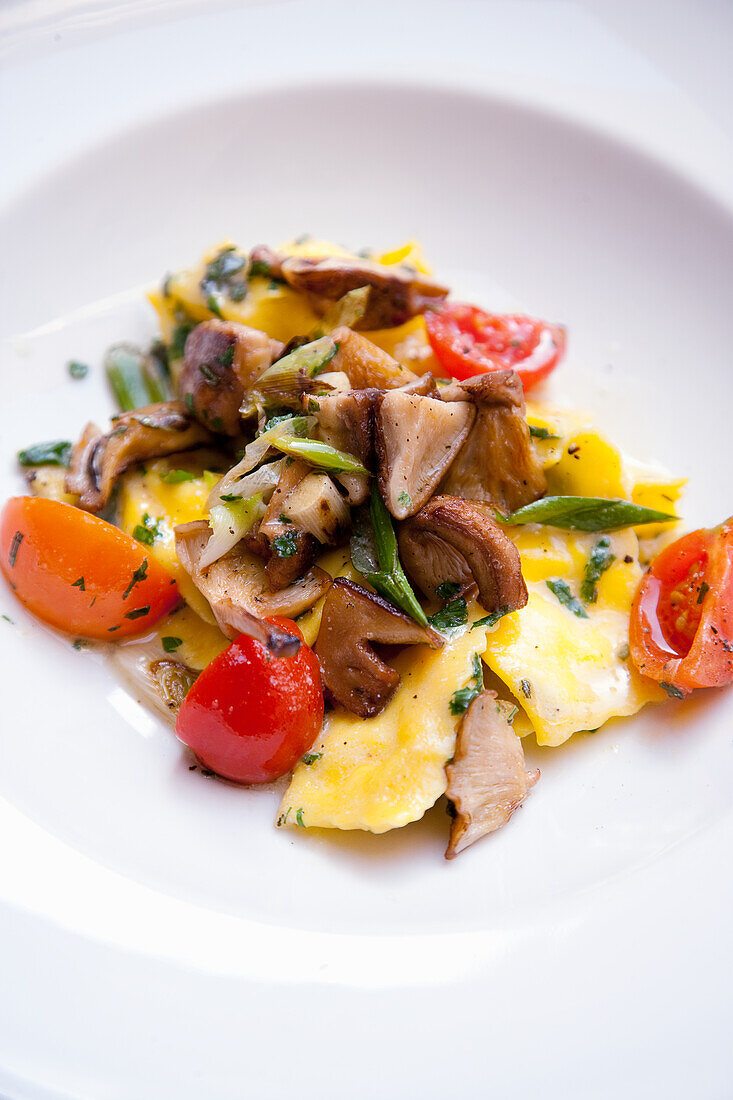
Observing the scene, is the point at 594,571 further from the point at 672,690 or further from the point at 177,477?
the point at 177,477

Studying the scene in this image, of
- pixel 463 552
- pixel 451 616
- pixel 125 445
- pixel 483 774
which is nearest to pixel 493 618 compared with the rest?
pixel 451 616

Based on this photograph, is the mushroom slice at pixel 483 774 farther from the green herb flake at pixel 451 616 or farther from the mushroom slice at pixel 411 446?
the mushroom slice at pixel 411 446

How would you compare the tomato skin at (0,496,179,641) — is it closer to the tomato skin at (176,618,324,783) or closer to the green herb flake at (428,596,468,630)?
the tomato skin at (176,618,324,783)

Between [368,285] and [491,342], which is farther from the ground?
[368,285]

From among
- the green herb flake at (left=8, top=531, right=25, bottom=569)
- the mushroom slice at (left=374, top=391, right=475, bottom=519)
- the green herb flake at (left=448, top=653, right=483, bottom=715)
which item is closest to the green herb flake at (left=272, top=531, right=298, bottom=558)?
the mushroom slice at (left=374, top=391, right=475, bottom=519)

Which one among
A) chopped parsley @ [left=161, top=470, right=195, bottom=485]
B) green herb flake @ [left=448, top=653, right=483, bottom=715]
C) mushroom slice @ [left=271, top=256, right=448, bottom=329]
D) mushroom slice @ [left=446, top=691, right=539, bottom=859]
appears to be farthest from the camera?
mushroom slice @ [left=271, top=256, right=448, bottom=329]

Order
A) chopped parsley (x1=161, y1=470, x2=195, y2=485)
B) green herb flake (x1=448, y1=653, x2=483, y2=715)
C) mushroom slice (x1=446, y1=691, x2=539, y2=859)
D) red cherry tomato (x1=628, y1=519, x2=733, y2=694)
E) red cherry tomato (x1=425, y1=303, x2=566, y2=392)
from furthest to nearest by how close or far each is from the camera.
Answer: red cherry tomato (x1=425, y1=303, x2=566, y2=392) → chopped parsley (x1=161, y1=470, x2=195, y2=485) → red cherry tomato (x1=628, y1=519, x2=733, y2=694) → green herb flake (x1=448, y1=653, x2=483, y2=715) → mushroom slice (x1=446, y1=691, x2=539, y2=859)
